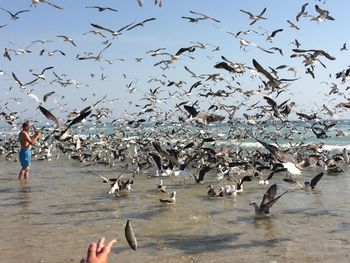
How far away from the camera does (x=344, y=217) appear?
36.7 ft

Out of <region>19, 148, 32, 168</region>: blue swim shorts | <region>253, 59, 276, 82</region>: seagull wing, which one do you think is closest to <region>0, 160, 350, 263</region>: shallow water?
<region>19, 148, 32, 168</region>: blue swim shorts

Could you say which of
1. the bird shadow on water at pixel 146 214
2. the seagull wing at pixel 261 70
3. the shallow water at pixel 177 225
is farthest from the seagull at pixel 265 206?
the seagull wing at pixel 261 70

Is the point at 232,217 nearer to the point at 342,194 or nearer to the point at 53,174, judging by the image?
the point at 342,194

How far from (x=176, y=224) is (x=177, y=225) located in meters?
0.10

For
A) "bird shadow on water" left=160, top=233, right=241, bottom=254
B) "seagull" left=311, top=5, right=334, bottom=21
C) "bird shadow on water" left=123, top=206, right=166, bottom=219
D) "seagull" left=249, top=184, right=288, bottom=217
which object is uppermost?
"seagull" left=311, top=5, right=334, bottom=21

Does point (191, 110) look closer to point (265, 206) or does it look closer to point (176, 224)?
point (176, 224)

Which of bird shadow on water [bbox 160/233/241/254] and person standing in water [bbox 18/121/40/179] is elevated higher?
person standing in water [bbox 18/121/40/179]

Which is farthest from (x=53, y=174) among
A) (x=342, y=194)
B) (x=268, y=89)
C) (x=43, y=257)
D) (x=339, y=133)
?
(x=339, y=133)

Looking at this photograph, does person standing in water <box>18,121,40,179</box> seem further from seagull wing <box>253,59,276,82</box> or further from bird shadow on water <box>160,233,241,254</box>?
bird shadow on water <box>160,233,241,254</box>

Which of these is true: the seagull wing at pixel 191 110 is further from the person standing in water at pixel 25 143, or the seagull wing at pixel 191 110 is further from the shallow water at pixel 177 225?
the person standing in water at pixel 25 143

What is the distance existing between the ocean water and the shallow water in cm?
2

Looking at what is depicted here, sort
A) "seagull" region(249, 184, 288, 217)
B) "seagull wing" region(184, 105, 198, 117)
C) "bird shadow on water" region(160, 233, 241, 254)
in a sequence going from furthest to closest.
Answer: "seagull wing" region(184, 105, 198, 117) < "seagull" region(249, 184, 288, 217) < "bird shadow on water" region(160, 233, 241, 254)

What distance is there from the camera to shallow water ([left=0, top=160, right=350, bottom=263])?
8.32 m

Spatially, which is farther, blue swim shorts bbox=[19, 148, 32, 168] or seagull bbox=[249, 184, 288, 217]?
blue swim shorts bbox=[19, 148, 32, 168]
